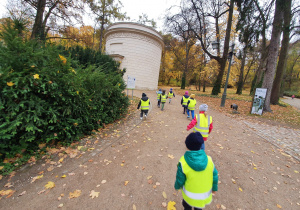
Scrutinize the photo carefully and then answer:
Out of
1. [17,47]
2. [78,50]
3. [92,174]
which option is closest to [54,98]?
[17,47]

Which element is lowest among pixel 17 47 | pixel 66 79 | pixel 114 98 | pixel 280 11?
pixel 114 98

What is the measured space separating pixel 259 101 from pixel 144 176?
407 inches

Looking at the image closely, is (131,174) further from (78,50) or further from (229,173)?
(78,50)

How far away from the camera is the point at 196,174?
1.76 meters

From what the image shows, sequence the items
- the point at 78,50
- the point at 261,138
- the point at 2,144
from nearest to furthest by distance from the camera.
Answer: the point at 2,144
the point at 261,138
the point at 78,50

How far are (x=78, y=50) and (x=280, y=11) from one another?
1362 cm

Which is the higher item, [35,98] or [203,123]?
[35,98]

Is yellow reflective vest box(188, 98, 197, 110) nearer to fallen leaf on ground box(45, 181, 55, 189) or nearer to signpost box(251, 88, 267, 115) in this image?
signpost box(251, 88, 267, 115)

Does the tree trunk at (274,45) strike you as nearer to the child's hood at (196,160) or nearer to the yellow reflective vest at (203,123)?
the yellow reflective vest at (203,123)

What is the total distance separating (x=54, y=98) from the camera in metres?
3.84

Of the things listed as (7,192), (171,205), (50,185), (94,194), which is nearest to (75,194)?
(94,194)

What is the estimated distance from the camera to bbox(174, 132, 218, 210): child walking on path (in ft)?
5.75

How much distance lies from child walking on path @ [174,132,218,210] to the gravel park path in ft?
3.01

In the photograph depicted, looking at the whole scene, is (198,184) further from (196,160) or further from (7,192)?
(7,192)
